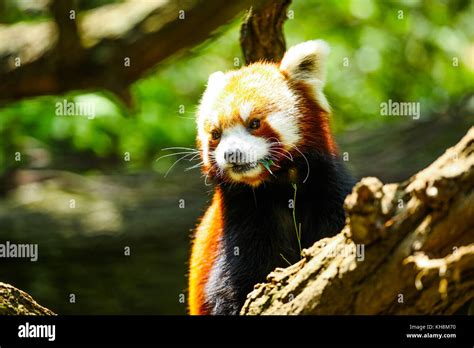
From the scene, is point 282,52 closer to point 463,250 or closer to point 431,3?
point 463,250

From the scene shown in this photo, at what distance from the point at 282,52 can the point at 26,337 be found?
2.59m

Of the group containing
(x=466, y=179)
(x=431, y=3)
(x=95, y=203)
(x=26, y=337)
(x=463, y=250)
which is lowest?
(x=26, y=337)

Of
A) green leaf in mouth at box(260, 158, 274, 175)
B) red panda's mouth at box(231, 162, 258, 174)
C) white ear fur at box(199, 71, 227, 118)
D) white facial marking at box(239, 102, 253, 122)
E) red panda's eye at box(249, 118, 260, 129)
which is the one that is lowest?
red panda's mouth at box(231, 162, 258, 174)

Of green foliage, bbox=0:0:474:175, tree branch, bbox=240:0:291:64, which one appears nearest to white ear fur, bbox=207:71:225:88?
tree branch, bbox=240:0:291:64

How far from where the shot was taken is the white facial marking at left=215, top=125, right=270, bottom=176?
3805mm

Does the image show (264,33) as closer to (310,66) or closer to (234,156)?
(310,66)

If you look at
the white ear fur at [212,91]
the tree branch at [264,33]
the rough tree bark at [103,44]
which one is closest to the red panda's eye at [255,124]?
the white ear fur at [212,91]

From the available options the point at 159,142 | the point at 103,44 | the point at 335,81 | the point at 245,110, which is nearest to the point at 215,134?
the point at 245,110

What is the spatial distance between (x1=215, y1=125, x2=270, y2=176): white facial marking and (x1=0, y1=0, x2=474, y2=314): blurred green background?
6.62 feet

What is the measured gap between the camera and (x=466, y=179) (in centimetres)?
246

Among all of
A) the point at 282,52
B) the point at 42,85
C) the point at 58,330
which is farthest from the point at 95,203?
the point at 58,330

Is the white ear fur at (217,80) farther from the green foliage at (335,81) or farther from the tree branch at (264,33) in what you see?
the green foliage at (335,81)

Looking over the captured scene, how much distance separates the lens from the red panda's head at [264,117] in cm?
388

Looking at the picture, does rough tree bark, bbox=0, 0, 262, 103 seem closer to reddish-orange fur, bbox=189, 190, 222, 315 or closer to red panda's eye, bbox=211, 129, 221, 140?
red panda's eye, bbox=211, 129, 221, 140
